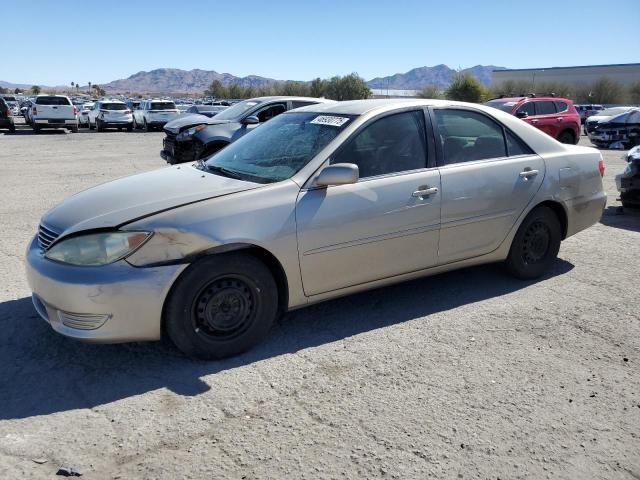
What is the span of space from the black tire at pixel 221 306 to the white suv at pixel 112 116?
1079 inches

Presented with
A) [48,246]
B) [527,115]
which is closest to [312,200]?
[48,246]

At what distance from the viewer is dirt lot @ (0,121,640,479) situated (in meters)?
2.63

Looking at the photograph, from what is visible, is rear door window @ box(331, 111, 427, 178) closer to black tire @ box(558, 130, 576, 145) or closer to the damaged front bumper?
the damaged front bumper

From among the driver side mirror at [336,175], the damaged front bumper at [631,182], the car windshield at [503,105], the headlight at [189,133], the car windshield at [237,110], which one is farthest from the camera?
the car windshield at [503,105]

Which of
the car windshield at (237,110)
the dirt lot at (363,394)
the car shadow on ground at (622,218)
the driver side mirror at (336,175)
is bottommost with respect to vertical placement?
the dirt lot at (363,394)

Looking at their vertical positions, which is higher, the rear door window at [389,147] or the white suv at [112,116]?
the white suv at [112,116]

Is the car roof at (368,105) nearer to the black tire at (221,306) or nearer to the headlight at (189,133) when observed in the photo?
A: the black tire at (221,306)

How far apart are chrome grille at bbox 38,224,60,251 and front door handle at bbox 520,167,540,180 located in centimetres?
369

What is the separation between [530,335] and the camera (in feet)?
13.2

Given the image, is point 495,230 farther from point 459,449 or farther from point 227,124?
point 227,124

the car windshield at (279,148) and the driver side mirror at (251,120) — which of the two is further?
the driver side mirror at (251,120)

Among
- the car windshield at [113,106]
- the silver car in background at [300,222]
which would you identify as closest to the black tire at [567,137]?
the silver car in background at [300,222]

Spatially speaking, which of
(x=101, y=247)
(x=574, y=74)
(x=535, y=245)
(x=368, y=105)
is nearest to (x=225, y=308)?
(x=101, y=247)

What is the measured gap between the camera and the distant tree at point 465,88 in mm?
57781
